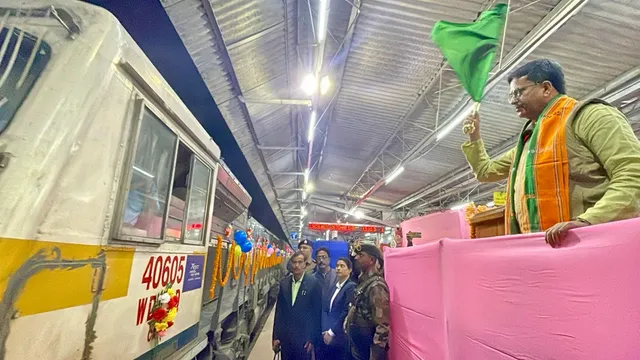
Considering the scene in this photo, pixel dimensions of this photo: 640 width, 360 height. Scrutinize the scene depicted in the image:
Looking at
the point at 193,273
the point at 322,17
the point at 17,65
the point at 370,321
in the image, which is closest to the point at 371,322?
the point at 370,321

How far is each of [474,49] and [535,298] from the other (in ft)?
5.79

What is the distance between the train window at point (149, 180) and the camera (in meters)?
1.72

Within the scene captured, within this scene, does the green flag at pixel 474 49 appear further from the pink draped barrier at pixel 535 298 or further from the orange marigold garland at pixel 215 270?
the orange marigold garland at pixel 215 270

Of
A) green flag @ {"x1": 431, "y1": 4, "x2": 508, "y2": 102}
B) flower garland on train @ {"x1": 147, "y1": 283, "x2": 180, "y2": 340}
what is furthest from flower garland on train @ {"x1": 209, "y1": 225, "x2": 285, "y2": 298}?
green flag @ {"x1": 431, "y1": 4, "x2": 508, "y2": 102}

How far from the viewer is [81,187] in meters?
1.29

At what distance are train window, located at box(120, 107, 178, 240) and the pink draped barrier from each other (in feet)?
6.16

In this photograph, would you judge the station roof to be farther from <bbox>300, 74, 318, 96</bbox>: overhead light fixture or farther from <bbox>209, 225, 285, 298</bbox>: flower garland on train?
<bbox>209, 225, 285, 298</bbox>: flower garland on train

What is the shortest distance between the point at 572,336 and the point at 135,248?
2003 millimetres

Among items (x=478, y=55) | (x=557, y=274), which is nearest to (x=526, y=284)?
(x=557, y=274)

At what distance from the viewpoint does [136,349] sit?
5.84 ft

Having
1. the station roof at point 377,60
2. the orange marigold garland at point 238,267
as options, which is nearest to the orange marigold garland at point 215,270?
the orange marigold garland at point 238,267

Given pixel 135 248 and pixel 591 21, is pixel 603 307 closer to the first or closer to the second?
pixel 135 248

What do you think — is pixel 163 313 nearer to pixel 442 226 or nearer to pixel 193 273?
pixel 193 273

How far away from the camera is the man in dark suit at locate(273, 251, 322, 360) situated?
3.38 meters
